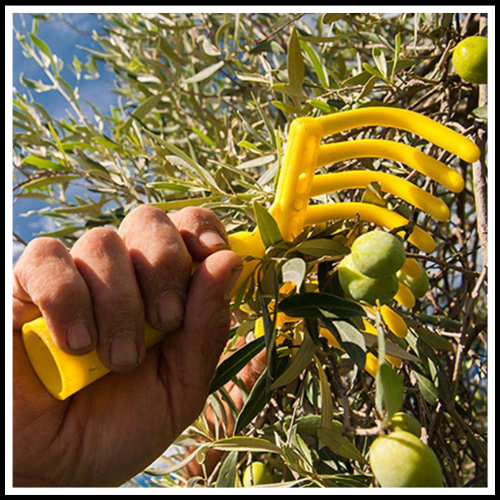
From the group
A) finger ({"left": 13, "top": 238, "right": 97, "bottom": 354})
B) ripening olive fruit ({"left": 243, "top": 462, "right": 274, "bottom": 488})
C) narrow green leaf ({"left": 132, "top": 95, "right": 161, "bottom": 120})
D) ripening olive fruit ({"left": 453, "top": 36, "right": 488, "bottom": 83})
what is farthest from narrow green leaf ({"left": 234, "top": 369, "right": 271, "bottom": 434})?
narrow green leaf ({"left": 132, "top": 95, "right": 161, "bottom": 120})

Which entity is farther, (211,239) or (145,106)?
(145,106)

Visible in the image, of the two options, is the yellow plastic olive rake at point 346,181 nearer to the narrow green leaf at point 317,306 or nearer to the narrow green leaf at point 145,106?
the narrow green leaf at point 317,306

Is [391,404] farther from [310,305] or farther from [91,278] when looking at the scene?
[91,278]

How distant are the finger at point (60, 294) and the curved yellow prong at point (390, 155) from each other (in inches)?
15.3

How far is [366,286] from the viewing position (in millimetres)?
696

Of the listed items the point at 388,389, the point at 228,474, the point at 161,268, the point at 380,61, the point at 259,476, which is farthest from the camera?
the point at 259,476

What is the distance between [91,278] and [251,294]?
23 cm

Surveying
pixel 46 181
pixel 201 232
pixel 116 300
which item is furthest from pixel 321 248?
pixel 46 181

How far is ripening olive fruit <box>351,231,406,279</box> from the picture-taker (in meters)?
0.66

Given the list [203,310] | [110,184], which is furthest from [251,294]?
[110,184]

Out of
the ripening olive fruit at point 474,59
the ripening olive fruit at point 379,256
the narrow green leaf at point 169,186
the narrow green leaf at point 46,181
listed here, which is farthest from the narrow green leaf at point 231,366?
the narrow green leaf at point 46,181

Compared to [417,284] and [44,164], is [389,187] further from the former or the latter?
[44,164]

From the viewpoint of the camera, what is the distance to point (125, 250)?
2.57 ft

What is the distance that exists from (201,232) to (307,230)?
0.52ft
